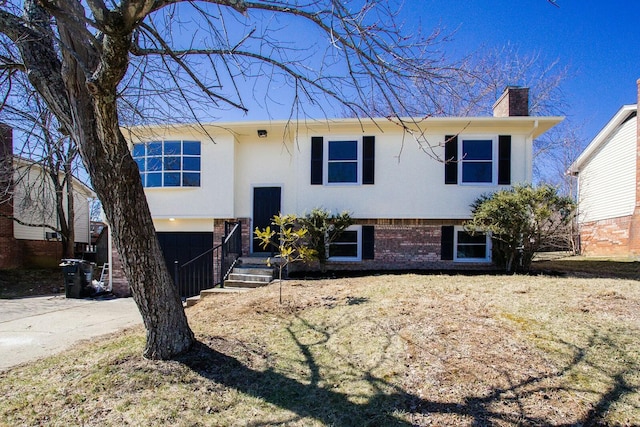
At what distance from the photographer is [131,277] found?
380 cm

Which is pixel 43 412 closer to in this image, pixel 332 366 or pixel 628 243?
Result: pixel 332 366

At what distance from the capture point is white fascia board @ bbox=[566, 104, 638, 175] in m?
14.9

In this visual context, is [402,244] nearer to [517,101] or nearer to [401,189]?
[401,189]

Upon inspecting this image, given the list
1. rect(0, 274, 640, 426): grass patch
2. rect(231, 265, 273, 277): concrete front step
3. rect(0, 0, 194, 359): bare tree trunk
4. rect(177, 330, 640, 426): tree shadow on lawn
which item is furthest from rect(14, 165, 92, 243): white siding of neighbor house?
rect(177, 330, 640, 426): tree shadow on lawn

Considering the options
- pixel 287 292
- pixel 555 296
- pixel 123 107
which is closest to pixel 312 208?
pixel 287 292

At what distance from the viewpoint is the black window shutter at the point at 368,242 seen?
10.5 meters

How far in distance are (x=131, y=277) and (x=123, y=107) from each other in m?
3.87

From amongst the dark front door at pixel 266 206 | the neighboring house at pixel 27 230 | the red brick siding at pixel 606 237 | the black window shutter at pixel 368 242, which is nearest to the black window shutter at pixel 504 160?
the black window shutter at pixel 368 242

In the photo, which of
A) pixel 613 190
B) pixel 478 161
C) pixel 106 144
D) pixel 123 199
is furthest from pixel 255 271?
pixel 613 190

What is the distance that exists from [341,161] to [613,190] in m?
13.9

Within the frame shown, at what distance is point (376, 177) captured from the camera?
10.4m

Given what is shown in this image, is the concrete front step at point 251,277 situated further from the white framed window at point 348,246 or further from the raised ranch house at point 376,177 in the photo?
the white framed window at point 348,246

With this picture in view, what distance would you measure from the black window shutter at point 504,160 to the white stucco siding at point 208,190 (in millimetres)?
7738

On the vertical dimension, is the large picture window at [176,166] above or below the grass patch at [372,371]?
above
